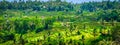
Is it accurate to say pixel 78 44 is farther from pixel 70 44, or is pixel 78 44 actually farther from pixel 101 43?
pixel 101 43

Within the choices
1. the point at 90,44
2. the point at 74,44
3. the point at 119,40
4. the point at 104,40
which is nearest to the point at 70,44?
the point at 74,44

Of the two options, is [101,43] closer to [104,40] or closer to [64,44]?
[104,40]

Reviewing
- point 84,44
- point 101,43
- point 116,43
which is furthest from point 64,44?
point 116,43

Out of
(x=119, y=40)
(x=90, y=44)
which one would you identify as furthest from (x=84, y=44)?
(x=119, y=40)

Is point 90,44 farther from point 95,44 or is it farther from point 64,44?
point 64,44

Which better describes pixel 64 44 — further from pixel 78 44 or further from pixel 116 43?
pixel 116 43
